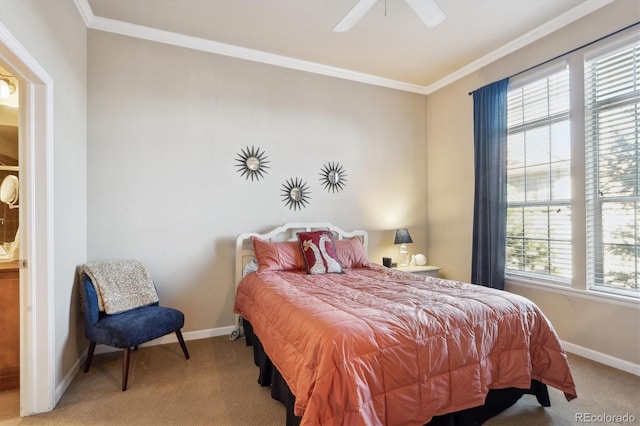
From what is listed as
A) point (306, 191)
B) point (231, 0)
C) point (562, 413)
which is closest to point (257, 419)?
point (562, 413)

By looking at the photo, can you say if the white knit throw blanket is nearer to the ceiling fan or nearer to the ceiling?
the ceiling

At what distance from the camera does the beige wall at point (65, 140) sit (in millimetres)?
1976

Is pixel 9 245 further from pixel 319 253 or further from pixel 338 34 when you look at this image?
pixel 338 34

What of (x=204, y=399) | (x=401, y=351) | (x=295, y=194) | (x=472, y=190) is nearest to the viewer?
(x=401, y=351)

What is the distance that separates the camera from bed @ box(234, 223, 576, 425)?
55.0 inches

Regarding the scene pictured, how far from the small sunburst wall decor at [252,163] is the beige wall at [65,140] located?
1.38 m

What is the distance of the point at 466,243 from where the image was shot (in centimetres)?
389

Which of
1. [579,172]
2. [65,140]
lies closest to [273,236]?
[65,140]

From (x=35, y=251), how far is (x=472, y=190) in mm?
4039

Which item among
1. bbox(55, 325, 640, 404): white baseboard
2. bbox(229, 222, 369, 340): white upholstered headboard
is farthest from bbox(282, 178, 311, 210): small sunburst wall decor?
bbox(55, 325, 640, 404): white baseboard

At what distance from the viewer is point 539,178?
3178mm

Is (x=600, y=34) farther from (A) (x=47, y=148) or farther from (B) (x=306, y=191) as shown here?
(A) (x=47, y=148)

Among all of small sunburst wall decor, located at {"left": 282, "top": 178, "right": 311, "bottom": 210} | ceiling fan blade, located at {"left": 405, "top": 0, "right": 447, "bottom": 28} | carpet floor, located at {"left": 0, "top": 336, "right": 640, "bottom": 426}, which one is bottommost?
carpet floor, located at {"left": 0, "top": 336, "right": 640, "bottom": 426}

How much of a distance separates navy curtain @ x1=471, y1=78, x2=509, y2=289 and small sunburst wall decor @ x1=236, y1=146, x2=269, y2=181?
240 centimetres
